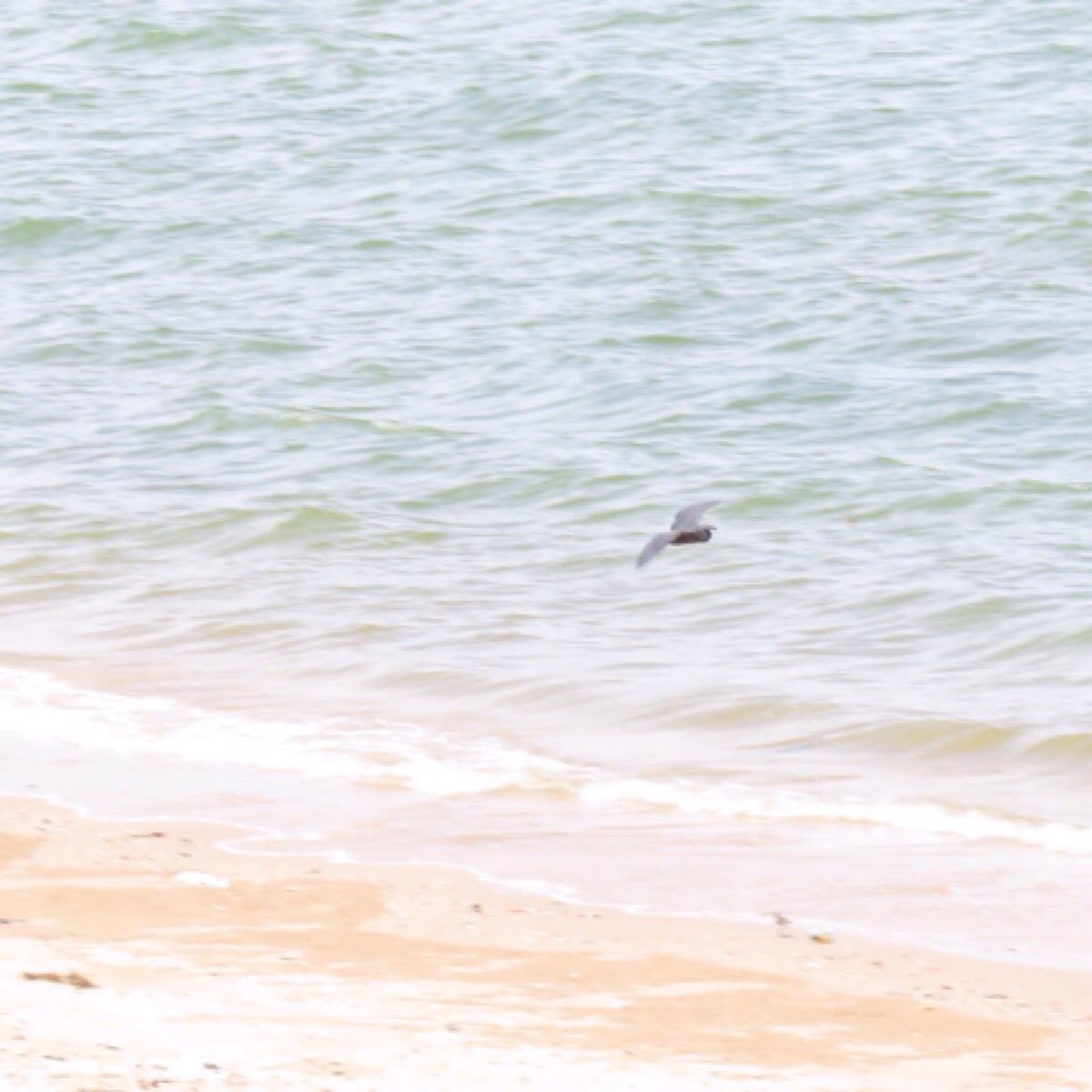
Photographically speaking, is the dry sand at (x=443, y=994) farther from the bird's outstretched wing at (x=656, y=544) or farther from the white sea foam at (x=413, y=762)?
the bird's outstretched wing at (x=656, y=544)

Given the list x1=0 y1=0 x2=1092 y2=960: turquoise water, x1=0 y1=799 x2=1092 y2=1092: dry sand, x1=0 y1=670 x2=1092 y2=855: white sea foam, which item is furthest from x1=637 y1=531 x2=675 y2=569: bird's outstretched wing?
x1=0 y1=799 x2=1092 y2=1092: dry sand

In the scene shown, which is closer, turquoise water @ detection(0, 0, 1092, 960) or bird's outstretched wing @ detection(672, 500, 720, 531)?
turquoise water @ detection(0, 0, 1092, 960)

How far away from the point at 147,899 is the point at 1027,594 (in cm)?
409

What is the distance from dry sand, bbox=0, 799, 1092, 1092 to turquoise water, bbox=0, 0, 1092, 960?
0.35m

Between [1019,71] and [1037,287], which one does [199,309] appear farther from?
[1019,71]

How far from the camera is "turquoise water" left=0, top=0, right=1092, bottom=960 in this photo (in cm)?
723

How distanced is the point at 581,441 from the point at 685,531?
3025 mm

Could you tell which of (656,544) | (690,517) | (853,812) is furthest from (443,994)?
(690,517)

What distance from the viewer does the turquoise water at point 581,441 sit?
7230 mm

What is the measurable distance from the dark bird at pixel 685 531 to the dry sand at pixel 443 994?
216cm

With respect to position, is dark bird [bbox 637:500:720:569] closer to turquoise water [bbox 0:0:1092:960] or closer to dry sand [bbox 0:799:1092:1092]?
turquoise water [bbox 0:0:1092:960]

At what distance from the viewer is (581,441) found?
11398 millimetres

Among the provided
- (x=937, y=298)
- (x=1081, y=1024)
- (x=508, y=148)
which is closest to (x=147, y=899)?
(x=1081, y=1024)

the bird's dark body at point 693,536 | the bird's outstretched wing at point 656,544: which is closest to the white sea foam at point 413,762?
the bird's outstretched wing at point 656,544
